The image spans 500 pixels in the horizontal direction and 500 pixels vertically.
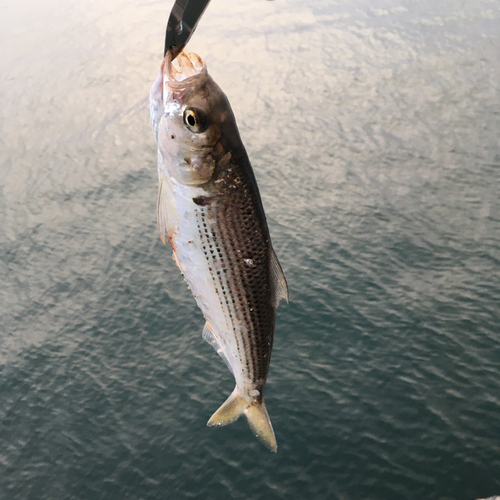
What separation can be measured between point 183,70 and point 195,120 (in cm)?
26

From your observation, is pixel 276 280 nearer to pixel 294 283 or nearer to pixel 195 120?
pixel 195 120

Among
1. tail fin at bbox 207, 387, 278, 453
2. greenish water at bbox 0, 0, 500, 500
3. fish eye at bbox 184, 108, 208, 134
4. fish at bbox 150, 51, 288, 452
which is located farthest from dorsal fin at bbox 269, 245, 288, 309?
greenish water at bbox 0, 0, 500, 500

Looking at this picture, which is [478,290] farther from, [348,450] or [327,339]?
[348,450]

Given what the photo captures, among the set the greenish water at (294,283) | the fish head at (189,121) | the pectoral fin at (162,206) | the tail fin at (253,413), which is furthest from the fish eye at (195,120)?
the greenish water at (294,283)

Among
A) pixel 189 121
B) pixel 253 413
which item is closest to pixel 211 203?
pixel 189 121

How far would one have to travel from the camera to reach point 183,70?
9.52 ft

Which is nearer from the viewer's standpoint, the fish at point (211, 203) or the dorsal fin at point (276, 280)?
the fish at point (211, 203)

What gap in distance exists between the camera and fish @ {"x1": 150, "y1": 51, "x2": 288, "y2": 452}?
2.90 metres

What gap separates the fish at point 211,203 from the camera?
114 inches

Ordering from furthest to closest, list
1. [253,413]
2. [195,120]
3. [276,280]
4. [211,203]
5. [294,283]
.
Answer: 1. [294,283]
2. [253,413]
3. [276,280]
4. [211,203]
5. [195,120]

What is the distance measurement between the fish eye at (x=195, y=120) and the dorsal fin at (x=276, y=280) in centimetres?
80

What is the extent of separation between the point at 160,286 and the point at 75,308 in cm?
213

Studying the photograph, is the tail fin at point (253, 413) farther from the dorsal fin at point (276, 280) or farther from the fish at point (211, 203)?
the dorsal fin at point (276, 280)

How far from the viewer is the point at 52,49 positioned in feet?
74.7
